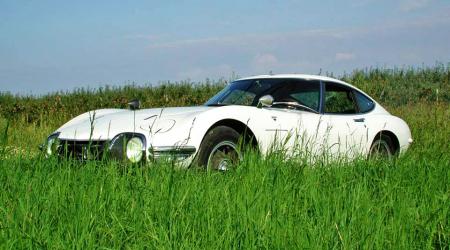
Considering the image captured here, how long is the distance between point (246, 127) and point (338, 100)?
3.10 m

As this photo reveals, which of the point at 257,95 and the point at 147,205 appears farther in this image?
the point at 257,95

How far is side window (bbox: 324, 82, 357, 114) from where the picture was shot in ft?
27.0

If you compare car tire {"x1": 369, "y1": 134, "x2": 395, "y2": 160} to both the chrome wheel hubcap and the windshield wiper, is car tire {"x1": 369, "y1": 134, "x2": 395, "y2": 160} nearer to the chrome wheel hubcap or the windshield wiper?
the windshield wiper

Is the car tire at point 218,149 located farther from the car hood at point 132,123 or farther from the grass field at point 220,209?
the grass field at point 220,209

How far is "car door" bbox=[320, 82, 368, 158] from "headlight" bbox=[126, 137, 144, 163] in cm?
260

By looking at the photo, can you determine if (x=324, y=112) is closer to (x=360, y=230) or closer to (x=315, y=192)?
(x=315, y=192)

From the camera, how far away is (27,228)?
3.43 metres

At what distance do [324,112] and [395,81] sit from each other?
973 inches

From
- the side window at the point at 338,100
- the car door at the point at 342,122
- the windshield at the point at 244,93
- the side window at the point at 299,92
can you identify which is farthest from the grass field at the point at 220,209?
the side window at the point at 338,100

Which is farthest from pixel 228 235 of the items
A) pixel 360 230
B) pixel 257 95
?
pixel 257 95

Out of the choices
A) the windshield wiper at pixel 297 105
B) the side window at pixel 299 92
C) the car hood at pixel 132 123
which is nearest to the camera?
the car hood at pixel 132 123

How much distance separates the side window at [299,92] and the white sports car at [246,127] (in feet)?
0.04

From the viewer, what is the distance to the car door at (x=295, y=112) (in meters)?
6.90

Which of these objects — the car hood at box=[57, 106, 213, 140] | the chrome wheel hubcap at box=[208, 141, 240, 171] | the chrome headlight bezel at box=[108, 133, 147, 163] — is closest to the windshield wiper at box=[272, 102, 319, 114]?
the car hood at box=[57, 106, 213, 140]
